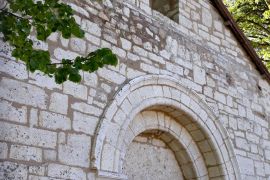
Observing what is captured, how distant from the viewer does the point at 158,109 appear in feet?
19.8

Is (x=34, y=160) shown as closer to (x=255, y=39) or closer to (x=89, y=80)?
(x=89, y=80)

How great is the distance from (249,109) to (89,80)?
148 inches

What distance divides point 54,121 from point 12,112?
1.65ft

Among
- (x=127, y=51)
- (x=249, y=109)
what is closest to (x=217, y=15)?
(x=249, y=109)

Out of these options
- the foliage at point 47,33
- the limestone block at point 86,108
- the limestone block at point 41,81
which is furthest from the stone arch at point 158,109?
the foliage at point 47,33

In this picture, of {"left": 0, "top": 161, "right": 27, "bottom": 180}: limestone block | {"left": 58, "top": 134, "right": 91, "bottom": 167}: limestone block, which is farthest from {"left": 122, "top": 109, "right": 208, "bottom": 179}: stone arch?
{"left": 0, "top": 161, "right": 27, "bottom": 180}: limestone block

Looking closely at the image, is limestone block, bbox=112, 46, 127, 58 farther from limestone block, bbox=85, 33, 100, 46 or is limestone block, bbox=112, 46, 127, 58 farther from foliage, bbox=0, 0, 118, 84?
foliage, bbox=0, 0, 118, 84

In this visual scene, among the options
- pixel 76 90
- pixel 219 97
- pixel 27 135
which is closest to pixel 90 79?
pixel 76 90

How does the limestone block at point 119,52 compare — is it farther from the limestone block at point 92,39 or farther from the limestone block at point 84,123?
the limestone block at point 84,123

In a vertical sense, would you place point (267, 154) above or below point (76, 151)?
above

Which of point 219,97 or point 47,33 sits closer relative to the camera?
point 47,33

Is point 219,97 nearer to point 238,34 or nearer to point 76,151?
point 238,34

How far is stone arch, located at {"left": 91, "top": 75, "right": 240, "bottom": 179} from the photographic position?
15.5ft

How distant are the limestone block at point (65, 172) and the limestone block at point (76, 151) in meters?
0.06
